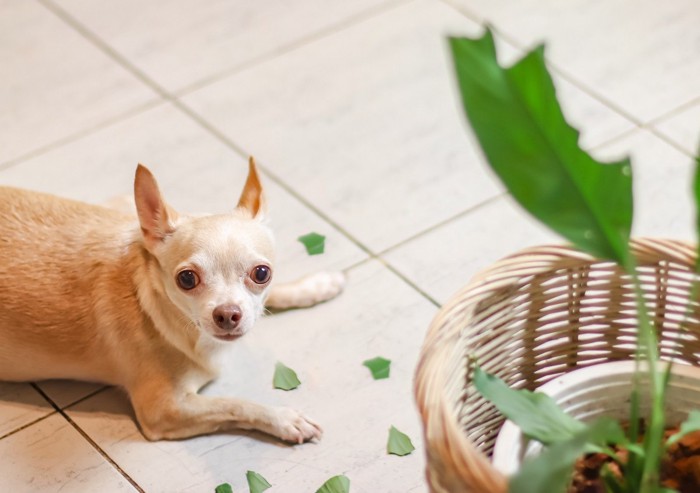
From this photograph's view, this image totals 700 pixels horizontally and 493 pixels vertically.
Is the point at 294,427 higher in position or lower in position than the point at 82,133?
lower

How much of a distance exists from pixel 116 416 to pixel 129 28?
1404 mm

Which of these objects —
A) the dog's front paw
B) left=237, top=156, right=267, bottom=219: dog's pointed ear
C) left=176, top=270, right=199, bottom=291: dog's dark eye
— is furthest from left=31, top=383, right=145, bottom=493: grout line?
left=237, top=156, right=267, bottom=219: dog's pointed ear

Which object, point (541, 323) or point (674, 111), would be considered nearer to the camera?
point (541, 323)

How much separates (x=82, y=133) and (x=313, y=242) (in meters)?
0.75

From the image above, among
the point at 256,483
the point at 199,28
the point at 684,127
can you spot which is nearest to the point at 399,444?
the point at 256,483

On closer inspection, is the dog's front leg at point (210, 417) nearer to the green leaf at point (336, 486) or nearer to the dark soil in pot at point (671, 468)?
the green leaf at point (336, 486)

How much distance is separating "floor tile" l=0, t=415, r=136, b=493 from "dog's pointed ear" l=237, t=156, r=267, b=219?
55 centimetres

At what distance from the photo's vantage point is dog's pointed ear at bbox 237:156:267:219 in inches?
79.2

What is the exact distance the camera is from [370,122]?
2789 millimetres

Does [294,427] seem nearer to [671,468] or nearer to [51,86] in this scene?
[671,468]

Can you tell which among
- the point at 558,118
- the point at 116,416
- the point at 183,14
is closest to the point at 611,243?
the point at 558,118

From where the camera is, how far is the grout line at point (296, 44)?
115 inches

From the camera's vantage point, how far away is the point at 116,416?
83.5 inches

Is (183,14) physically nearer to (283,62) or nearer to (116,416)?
(283,62)
